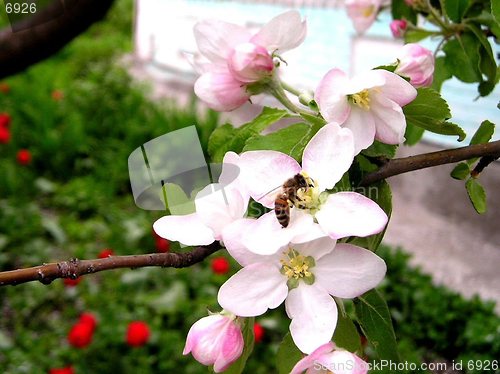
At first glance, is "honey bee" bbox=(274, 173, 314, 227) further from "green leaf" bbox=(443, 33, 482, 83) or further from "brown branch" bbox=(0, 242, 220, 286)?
"green leaf" bbox=(443, 33, 482, 83)

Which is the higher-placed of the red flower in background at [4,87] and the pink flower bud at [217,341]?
the pink flower bud at [217,341]

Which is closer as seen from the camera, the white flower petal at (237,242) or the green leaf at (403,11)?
the white flower petal at (237,242)

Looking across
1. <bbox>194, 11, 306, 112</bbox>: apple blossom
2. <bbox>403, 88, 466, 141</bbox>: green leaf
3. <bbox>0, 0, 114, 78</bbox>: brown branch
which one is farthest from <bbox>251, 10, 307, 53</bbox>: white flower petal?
<bbox>0, 0, 114, 78</bbox>: brown branch

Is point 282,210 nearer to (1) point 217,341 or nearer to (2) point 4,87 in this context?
(1) point 217,341

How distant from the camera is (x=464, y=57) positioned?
78 cm

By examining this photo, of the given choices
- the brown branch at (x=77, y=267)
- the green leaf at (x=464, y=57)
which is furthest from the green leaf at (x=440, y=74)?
the brown branch at (x=77, y=267)

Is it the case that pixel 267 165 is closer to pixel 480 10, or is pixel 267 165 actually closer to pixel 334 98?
pixel 334 98

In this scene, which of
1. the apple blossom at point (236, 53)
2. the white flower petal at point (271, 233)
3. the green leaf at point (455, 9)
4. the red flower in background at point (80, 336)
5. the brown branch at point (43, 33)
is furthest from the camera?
the red flower in background at point (80, 336)

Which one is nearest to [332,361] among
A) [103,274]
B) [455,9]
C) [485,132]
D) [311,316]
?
[311,316]

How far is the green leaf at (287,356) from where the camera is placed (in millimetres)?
443

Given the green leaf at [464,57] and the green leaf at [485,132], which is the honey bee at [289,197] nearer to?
the green leaf at [485,132]

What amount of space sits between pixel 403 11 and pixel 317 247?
59 centimetres

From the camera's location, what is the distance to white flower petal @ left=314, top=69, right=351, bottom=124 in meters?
0.44

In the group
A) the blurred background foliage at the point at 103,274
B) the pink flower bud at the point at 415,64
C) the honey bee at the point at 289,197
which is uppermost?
the pink flower bud at the point at 415,64
